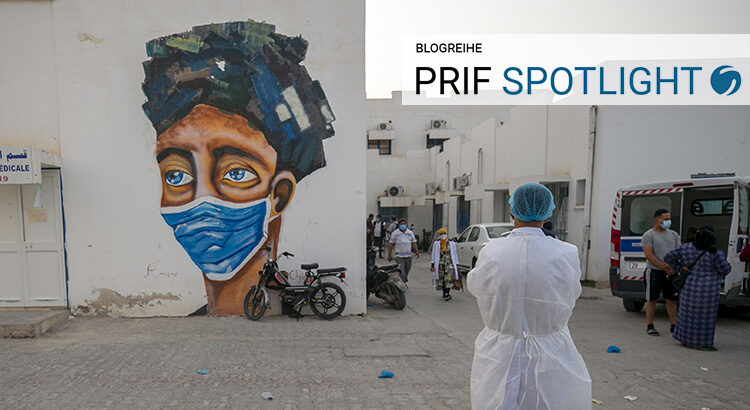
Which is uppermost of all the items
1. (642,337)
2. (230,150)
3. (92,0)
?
(92,0)

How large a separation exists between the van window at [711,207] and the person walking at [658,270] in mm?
2330

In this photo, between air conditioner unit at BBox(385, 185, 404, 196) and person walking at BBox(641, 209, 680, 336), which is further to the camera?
air conditioner unit at BBox(385, 185, 404, 196)

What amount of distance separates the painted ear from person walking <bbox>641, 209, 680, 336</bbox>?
572cm

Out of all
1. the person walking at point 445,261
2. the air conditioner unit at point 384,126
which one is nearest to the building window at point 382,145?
the air conditioner unit at point 384,126

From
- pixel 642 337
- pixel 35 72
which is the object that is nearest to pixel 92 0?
pixel 35 72

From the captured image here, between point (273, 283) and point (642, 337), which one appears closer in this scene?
point (642, 337)

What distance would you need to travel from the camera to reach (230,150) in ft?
25.0

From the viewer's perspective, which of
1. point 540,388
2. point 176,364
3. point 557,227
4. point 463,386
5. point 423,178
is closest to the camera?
point 540,388

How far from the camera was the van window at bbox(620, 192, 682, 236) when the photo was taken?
8648 millimetres

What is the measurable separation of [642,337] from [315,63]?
6772 mm

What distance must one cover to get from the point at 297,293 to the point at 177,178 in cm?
279

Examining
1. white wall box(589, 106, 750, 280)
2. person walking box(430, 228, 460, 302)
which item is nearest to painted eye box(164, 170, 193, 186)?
person walking box(430, 228, 460, 302)

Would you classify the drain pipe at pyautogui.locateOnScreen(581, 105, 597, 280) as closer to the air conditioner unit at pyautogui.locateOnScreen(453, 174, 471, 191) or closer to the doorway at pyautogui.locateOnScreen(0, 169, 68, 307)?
the air conditioner unit at pyautogui.locateOnScreen(453, 174, 471, 191)

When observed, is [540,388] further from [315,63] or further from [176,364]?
[315,63]
